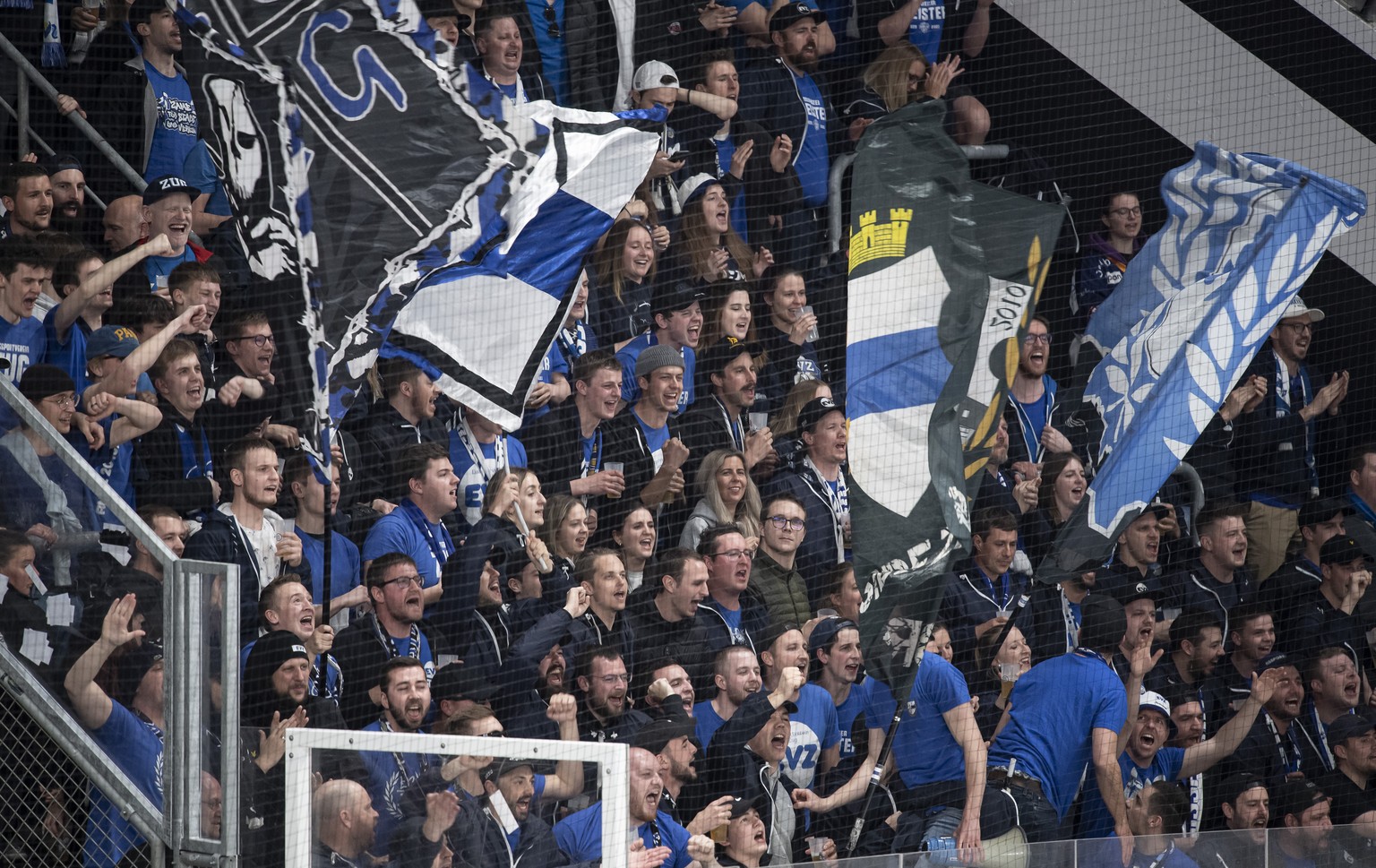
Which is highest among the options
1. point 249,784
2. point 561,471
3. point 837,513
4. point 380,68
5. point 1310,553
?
point 380,68

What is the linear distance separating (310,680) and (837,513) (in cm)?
186

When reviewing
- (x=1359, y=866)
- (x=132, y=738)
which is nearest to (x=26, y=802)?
(x=132, y=738)

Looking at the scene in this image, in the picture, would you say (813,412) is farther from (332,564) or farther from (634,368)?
(332,564)

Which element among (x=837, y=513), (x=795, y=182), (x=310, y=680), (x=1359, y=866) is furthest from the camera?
(x=795, y=182)

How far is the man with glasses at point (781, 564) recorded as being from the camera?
5.23 metres

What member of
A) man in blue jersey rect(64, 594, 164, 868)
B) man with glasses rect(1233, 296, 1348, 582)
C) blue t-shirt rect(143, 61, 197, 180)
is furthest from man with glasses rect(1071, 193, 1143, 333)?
man in blue jersey rect(64, 594, 164, 868)

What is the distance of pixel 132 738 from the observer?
3.40 metres

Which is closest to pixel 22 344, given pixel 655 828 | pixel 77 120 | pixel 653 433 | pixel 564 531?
pixel 77 120

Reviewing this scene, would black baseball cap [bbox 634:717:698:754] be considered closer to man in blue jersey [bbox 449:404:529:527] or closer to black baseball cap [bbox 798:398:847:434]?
man in blue jersey [bbox 449:404:529:527]

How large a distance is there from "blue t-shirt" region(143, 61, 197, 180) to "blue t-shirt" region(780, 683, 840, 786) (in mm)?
2247

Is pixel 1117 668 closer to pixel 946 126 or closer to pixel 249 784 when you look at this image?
pixel 946 126

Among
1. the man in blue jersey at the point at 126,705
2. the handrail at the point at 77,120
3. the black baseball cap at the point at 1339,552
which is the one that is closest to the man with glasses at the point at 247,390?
the handrail at the point at 77,120

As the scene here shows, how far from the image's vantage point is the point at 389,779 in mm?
3492

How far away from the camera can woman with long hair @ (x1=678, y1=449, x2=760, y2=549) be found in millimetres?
5219
